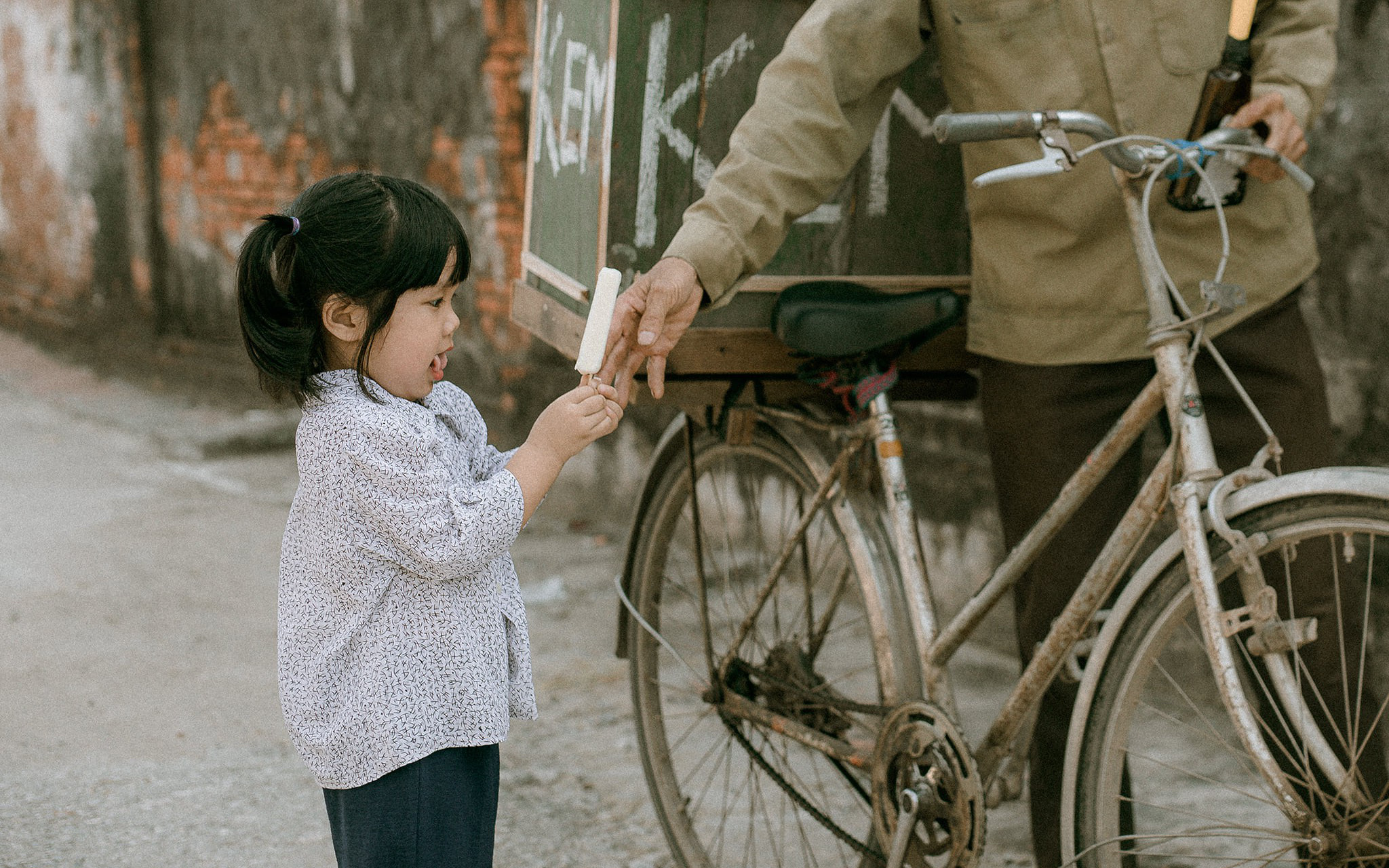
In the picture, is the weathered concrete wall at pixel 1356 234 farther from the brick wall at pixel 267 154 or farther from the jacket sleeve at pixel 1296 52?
the jacket sleeve at pixel 1296 52

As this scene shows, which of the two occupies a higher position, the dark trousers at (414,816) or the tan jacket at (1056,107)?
the tan jacket at (1056,107)

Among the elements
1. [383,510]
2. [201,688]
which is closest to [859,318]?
[383,510]

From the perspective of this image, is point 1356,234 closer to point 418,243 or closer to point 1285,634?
point 1285,634

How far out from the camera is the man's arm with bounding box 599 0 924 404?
6.63ft

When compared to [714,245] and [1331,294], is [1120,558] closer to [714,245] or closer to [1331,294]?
[714,245]

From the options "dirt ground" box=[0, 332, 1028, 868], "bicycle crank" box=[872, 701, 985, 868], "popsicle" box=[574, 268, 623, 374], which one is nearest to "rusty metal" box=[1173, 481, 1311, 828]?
"bicycle crank" box=[872, 701, 985, 868]

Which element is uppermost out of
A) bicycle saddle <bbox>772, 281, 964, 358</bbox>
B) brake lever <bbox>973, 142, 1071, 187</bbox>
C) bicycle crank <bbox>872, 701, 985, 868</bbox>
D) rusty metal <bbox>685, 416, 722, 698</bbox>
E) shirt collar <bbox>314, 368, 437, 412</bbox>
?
brake lever <bbox>973, 142, 1071, 187</bbox>

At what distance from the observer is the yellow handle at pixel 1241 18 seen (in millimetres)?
2000

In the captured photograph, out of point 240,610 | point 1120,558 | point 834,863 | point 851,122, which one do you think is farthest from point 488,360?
point 1120,558

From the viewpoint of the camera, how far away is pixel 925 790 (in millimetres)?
2072

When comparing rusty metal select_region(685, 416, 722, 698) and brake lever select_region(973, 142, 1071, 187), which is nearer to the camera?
brake lever select_region(973, 142, 1071, 187)

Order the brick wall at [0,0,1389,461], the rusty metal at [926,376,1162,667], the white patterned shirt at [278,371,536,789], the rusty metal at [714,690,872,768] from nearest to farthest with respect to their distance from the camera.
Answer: the white patterned shirt at [278,371,536,789]
the rusty metal at [926,376,1162,667]
the rusty metal at [714,690,872,768]
the brick wall at [0,0,1389,461]

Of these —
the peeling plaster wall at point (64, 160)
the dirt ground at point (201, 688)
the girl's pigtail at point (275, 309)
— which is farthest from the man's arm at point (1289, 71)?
the peeling plaster wall at point (64, 160)

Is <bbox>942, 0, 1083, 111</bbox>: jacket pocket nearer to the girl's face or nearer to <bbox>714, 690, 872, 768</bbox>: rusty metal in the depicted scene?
the girl's face
